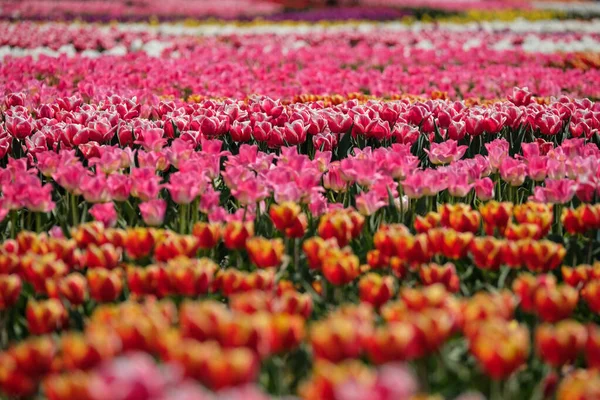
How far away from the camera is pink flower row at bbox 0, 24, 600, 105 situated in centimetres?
601

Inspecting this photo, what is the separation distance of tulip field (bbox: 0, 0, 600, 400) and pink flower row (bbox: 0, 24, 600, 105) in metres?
0.70

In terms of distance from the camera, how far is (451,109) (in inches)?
158

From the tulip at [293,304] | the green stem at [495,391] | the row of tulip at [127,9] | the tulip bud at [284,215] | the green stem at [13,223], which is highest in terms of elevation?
the row of tulip at [127,9]

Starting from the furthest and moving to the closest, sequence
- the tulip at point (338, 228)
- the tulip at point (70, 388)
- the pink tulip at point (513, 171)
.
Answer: the pink tulip at point (513, 171) → the tulip at point (338, 228) → the tulip at point (70, 388)

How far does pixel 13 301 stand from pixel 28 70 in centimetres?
504

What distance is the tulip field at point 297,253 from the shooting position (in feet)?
4.99

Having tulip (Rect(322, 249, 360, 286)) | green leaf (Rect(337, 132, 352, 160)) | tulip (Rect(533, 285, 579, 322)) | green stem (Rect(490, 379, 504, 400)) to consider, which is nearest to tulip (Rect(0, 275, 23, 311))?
tulip (Rect(322, 249, 360, 286))

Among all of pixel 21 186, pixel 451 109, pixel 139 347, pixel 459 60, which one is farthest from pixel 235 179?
pixel 459 60

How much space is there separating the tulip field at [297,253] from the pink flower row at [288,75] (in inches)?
27.8

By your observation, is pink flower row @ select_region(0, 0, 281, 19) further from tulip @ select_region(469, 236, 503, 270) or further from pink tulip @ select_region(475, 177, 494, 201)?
tulip @ select_region(469, 236, 503, 270)

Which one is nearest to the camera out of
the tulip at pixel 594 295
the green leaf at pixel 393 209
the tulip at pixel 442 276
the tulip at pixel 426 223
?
the tulip at pixel 594 295

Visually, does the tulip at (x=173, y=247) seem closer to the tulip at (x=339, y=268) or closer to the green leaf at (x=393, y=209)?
the tulip at (x=339, y=268)

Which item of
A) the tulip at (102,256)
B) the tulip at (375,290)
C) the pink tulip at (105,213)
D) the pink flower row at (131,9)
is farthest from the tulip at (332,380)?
the pink flower row at (131,9)

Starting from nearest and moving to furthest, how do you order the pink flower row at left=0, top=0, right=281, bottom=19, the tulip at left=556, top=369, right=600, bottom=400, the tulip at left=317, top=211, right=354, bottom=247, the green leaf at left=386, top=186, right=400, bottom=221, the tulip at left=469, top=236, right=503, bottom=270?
the tulip at left=556, top=369, right=600, bottom=400 < the tulip at left=469, top=236, right=503, bottom=270 < the tulip at left=317, top=211, right=354, bottom=247 < the green leaf at left=386, top=186, right=400, bottom=221 < the pink flower row at left=0, top=0, right=281, bottom=19
